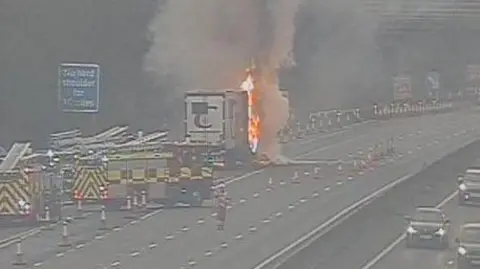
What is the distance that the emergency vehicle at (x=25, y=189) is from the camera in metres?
32.5

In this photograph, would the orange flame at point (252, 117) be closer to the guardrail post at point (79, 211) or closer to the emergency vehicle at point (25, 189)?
the guardrail post at point (79, 211)

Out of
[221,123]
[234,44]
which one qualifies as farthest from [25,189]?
[234,44]

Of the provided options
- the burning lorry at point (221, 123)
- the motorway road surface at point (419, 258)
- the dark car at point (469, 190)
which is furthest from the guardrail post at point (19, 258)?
the burning lorry at point (221, 123)

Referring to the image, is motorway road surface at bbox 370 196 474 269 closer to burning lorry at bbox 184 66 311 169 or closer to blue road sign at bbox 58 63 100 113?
blue road sign at bbox 58 63 100 113

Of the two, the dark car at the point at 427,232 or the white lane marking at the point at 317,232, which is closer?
the white lane marking at the point at 317,232

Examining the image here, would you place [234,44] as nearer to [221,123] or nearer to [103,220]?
[221,123]

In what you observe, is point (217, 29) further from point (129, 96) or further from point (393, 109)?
point (393, 109)

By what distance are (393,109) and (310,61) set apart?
629 cm

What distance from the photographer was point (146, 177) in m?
35.6

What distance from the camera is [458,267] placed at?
28.2 m

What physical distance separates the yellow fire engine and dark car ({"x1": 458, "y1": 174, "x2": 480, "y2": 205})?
20.2 feet

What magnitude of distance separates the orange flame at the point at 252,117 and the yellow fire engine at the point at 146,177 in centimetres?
901

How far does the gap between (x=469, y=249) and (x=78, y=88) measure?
11.8 m

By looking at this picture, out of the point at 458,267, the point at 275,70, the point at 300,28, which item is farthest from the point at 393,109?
the point at 458,267
